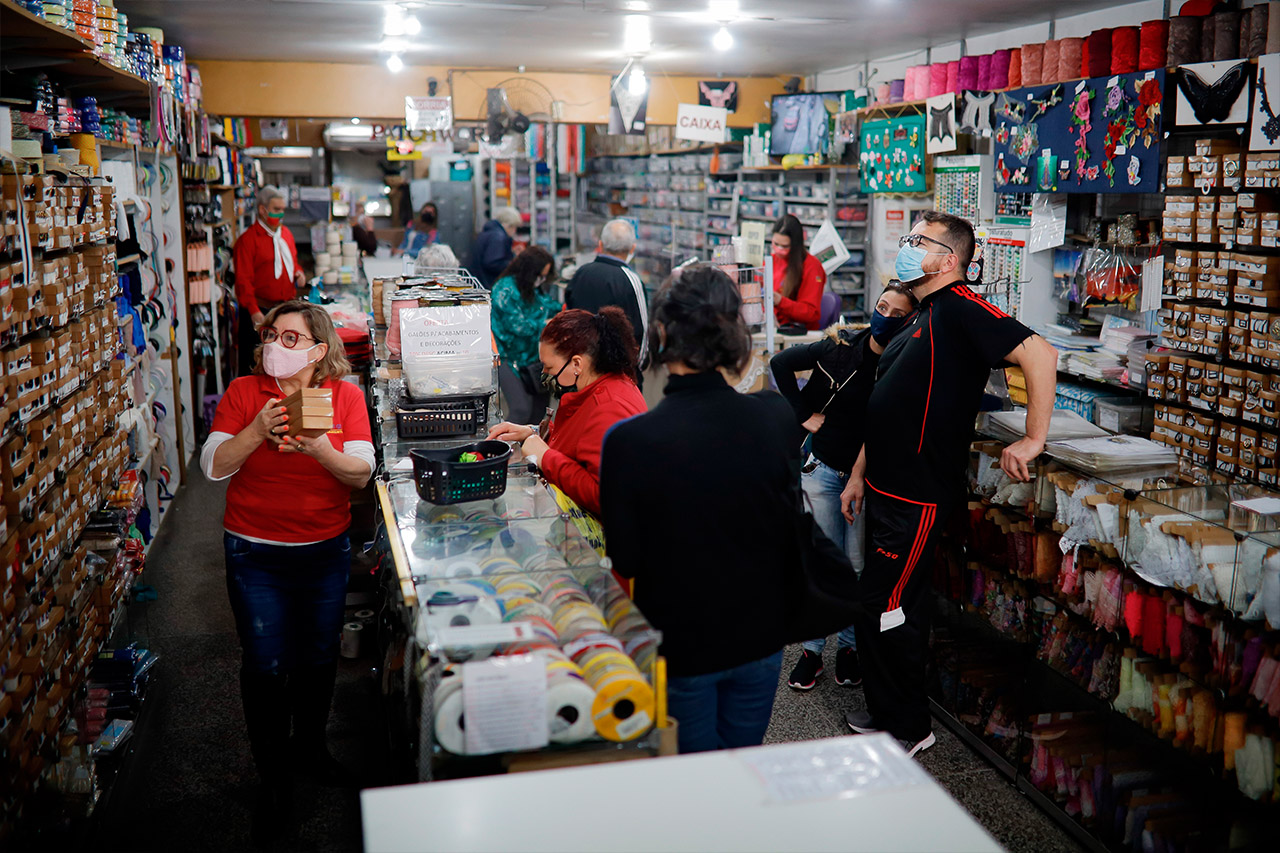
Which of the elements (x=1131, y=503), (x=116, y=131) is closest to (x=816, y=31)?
(x=116, y=131)

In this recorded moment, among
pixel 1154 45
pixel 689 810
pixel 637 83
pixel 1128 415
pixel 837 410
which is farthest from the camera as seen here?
pixel 637 83

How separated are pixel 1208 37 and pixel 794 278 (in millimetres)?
2852

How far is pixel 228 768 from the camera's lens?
145 inches

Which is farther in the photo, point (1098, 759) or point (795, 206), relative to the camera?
point (795, 206)

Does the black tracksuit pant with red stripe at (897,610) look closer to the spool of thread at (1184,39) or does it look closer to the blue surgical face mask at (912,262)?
the blue surgical face mask at (912,262)

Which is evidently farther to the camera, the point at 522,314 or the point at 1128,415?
the point at 522,314

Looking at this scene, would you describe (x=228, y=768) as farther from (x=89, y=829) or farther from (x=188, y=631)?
(x=188, y=631)

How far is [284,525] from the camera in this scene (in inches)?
123

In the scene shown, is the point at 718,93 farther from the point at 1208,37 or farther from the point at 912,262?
the point at 912,262

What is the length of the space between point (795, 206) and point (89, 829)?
26.1ft

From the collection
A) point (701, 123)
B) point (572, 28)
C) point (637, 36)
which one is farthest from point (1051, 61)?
point (701, 123)

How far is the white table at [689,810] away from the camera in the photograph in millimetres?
1619

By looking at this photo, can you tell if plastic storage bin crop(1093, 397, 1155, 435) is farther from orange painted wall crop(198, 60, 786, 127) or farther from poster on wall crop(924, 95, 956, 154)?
orange painted wall crop(198, 60, 786, 127)

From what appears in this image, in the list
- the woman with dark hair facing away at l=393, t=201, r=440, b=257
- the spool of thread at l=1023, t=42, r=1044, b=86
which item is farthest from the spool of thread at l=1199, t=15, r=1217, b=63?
the woman with dark hair facing away at l=393, t=201, r=440, b=257
